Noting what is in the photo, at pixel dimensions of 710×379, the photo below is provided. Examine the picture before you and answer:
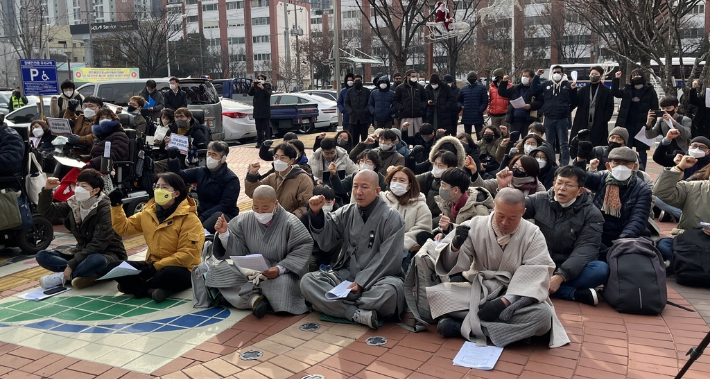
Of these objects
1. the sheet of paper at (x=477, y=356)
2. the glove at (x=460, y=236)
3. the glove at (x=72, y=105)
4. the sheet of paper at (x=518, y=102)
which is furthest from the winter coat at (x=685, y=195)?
the glove at (x=72, y=105)

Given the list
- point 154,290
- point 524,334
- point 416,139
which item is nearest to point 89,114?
point 154,290

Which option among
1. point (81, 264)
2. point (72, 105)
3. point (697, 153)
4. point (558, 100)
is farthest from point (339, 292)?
point (558, 100)

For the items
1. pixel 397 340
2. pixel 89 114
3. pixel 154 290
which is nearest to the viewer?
pixel 397 340

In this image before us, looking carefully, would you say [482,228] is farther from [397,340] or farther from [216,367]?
[216,367]

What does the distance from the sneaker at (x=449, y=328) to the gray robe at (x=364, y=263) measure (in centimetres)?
44

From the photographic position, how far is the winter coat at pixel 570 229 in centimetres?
591

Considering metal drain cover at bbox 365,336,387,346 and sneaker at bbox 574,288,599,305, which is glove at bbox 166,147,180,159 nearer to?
metal drain cover at bbox 365,336,387,346

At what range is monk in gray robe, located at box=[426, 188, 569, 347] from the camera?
4.96 metres

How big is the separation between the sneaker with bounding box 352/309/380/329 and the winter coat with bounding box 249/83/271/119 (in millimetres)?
12560

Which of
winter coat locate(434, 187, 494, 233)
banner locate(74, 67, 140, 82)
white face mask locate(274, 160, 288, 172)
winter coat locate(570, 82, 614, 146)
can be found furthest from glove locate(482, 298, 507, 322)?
banner locate(74, 67, 140, 82)

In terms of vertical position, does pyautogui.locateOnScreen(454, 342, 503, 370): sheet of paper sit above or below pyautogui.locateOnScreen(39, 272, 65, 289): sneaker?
below

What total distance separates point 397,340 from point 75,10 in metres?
126

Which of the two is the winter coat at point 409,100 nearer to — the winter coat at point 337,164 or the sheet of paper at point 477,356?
the winter coat at point 337,164

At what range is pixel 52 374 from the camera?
4.70 m
